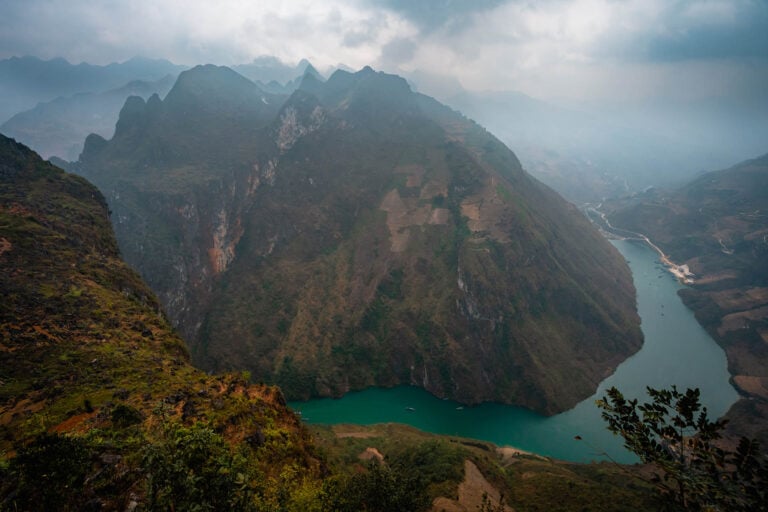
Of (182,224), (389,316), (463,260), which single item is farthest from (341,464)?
(182,224)

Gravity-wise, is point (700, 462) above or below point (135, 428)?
above

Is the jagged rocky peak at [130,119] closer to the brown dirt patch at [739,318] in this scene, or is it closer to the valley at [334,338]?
the valley at [334,338]

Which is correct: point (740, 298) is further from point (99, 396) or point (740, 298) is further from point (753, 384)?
point (99, 396)

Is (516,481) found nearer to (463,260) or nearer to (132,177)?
(463,260)

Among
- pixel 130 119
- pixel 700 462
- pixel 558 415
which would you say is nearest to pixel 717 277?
pixel 558 415

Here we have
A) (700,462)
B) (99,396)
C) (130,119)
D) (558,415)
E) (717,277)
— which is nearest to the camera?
→ (700,462)
